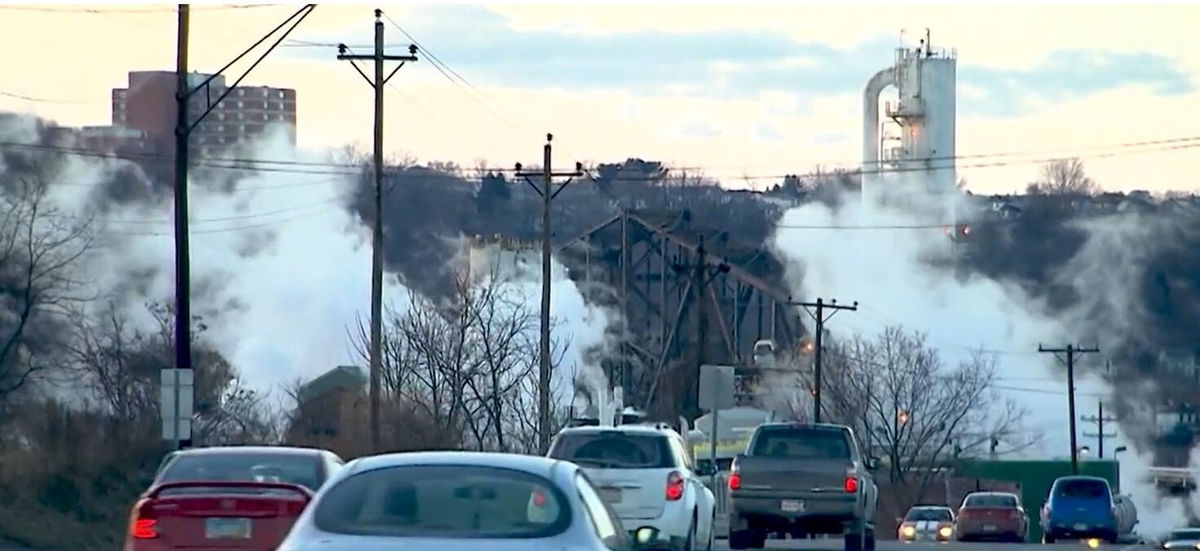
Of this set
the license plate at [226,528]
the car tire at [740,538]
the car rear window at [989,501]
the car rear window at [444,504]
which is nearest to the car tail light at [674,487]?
the car tire at [740,538]

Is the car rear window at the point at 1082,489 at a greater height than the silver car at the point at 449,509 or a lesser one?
lesser

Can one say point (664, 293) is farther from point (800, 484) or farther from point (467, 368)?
point (800, 484)

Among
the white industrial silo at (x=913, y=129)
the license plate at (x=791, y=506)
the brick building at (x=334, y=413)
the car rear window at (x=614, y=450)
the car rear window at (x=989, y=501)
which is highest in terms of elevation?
the white industrial silo at (x=913, y=129)

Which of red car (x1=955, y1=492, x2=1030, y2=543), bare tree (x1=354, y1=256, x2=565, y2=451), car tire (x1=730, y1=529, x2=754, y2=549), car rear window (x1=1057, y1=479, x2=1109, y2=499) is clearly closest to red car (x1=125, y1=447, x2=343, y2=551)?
car tire (x1=730, y1=529, x2=754, y2=549)

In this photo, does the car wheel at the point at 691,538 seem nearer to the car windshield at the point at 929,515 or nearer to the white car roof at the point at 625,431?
the white car roof at the point at 625,431

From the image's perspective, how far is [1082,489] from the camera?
45.1 metres

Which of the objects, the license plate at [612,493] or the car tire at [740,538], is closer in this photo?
the license plate at [612,493]

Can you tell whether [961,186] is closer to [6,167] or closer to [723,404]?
[6,167]

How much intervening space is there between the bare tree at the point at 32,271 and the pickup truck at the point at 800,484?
26728mm

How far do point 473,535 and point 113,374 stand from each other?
159 feet

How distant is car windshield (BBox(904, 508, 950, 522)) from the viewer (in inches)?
2370

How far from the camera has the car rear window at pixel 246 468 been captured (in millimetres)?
18094

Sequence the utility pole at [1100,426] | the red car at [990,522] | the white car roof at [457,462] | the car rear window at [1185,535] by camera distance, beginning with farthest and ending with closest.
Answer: the utility pole at [1100,426] < the car rear window at [1185,535] < the red car at [990,522] < the white car roof at [457,462]

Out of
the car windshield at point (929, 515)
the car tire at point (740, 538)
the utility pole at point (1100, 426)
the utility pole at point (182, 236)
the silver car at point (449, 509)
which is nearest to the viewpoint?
the silver car at point (449, 509)
